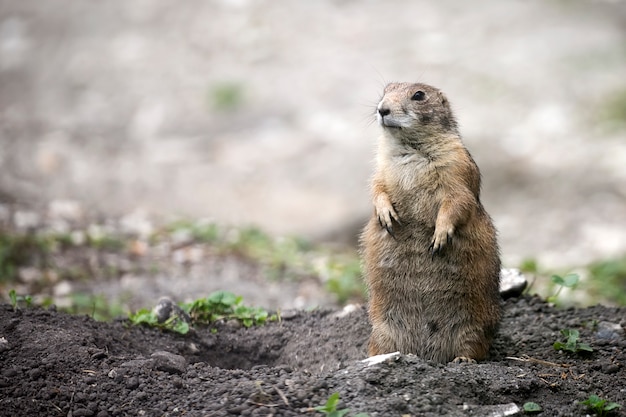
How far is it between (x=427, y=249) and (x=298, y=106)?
673 centimetres

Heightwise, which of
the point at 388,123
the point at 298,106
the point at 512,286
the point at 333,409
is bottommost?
the point at 333,409

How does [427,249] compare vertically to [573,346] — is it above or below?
above

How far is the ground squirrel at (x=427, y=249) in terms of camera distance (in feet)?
15.0

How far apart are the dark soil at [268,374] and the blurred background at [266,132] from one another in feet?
7.52

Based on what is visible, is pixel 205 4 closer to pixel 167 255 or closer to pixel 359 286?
pixel 167 255

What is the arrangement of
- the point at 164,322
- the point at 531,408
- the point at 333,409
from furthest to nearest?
the point at 164,322 → the point at 531,408 → the point at 333,409

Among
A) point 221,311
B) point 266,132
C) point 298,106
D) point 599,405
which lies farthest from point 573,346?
point 298,106

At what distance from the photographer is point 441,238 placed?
4449mm

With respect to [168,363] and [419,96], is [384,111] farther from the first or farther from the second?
[168,363]

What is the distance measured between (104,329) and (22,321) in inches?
18.4

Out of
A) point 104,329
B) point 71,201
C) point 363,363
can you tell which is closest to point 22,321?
point 104,329

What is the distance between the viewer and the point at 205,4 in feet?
43.3

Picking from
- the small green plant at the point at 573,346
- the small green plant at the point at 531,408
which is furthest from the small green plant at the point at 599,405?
the small green plant at the point at 573,346

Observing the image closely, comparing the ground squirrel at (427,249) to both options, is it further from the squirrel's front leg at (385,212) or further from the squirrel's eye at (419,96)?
the squirrel's eye at (419,96)
